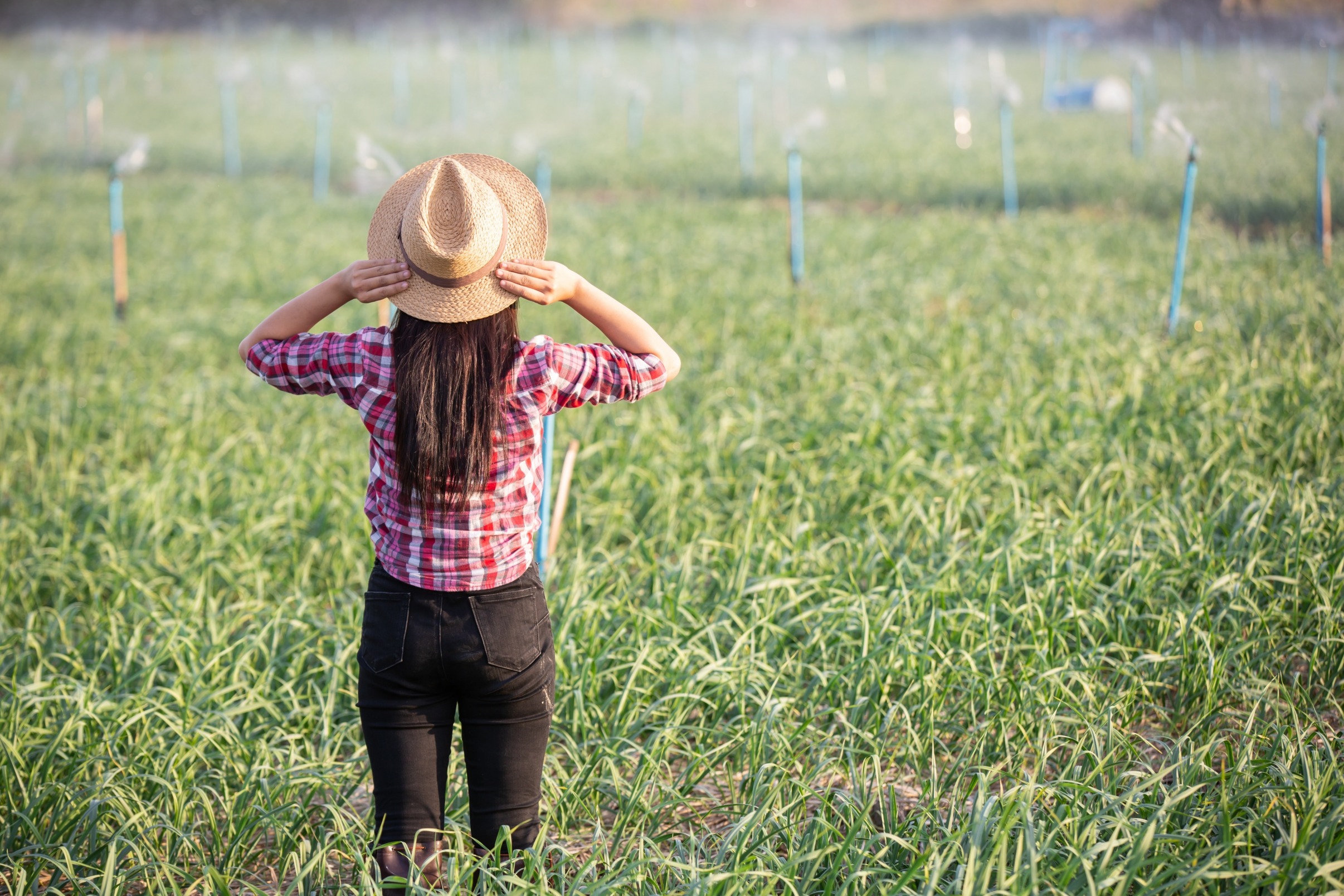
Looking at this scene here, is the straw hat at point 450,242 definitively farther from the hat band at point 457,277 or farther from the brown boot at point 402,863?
the brown boot at point 402,863

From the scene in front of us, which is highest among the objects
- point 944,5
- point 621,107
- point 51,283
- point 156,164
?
point 944,5

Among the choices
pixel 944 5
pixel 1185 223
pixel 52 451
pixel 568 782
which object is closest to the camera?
pixel 568 782

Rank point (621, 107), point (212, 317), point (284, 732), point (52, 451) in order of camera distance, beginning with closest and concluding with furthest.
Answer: point (284, 732)
point (52, 451)
point (212, 317)
point (621, 107)

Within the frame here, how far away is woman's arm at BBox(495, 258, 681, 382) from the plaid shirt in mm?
42

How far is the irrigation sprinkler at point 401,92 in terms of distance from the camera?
24250 millimetres

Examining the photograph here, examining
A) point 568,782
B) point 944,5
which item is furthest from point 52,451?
point 944,5

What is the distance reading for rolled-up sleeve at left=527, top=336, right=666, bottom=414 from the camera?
2.01 metres

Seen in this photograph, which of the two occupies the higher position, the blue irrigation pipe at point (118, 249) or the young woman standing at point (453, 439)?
the blue irrigation pipe at point (118, 249)

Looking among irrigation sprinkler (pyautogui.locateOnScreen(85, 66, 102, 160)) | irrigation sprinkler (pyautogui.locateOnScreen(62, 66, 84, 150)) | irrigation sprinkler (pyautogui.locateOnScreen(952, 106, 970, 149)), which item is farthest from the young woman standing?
irrigation sprinkler (pyautogui.locateOnScreen(62, 66, 84, 150))

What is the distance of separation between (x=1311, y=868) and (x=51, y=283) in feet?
31.9

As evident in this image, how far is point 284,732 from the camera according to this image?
3076mm

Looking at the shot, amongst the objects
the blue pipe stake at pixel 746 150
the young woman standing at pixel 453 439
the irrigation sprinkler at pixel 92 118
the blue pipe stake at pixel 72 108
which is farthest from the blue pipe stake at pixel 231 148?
the young woman standing at pixel 453 439

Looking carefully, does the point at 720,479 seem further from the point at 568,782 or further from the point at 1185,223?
the point at 1185,223

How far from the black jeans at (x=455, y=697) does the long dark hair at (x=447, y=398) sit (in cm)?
21
